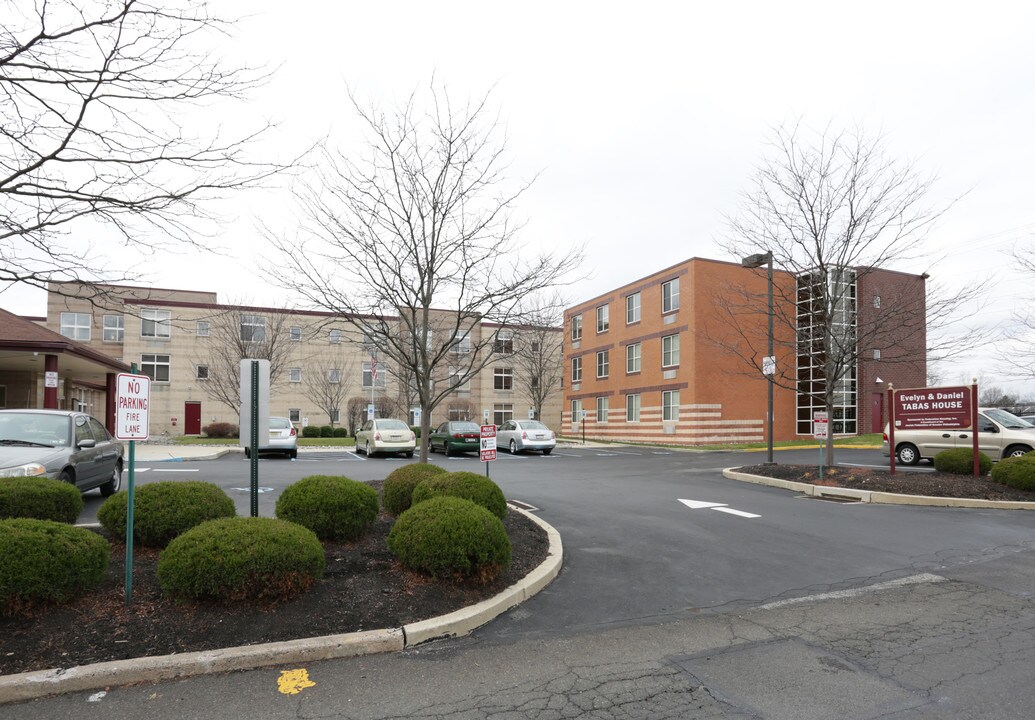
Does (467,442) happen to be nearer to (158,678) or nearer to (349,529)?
(349,529)

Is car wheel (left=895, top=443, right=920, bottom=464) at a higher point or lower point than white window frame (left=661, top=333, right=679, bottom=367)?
lower

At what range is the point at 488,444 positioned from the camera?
10.5 m

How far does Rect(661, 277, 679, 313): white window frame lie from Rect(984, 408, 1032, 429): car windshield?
607 inches

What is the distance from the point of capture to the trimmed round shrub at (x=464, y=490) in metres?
7.29

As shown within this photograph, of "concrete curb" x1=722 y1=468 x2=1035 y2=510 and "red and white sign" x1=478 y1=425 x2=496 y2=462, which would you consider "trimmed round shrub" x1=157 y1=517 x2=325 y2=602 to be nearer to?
"red and white sign" x1=478 y1=425 x2=496 y2=462

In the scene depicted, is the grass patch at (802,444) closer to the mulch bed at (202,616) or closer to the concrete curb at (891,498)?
the concrete curb at (891,498)

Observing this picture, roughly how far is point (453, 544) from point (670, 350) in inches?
1077

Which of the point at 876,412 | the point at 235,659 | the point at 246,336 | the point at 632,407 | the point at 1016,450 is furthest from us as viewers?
the point at 632,407

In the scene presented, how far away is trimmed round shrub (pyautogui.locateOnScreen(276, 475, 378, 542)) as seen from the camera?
652 cm

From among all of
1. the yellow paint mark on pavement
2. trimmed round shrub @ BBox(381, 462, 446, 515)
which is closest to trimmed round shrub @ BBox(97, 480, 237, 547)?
trimmed round shrub @ BBox(381, 462, 446, 515)

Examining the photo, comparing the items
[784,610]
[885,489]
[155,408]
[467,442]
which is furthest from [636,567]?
[155,408]

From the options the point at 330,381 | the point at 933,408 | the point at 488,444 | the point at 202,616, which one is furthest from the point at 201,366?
the point at 202,616

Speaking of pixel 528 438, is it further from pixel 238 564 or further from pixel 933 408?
pixel 238 564

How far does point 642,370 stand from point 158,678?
1224 inches
